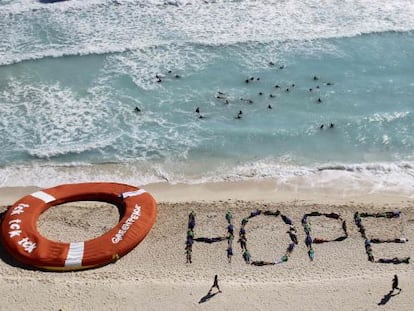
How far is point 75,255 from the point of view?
73.4 ft

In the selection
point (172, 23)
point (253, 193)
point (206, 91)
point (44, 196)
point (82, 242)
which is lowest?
point (82, 242)

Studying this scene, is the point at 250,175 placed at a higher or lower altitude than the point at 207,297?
higher

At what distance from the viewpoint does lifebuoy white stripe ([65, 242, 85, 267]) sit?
2212 centimetres

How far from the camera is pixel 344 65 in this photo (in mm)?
36625

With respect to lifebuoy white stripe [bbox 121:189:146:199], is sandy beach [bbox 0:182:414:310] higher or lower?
lower

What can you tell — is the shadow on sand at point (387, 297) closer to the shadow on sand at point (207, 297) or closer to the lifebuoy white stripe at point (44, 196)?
the shadow on sand at point (207, 297)

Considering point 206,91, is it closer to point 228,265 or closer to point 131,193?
point 131,193

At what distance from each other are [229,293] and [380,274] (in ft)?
19.0

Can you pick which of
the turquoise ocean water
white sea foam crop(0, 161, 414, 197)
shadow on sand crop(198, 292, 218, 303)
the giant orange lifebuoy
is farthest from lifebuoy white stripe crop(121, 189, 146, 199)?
shadow on sand crop(198, 292, 218, 303)

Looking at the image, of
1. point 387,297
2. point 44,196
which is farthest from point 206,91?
point 387,297

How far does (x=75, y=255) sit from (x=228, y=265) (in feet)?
19.3

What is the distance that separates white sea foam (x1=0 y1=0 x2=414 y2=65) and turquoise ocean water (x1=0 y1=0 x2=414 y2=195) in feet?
0.44

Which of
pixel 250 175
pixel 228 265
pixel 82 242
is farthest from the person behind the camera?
pixel 250 175

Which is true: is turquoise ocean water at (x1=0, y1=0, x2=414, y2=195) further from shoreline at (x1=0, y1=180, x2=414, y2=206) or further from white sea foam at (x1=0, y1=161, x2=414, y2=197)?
shoreline at (x1=0, y1=180, x2=414, y2=206)
